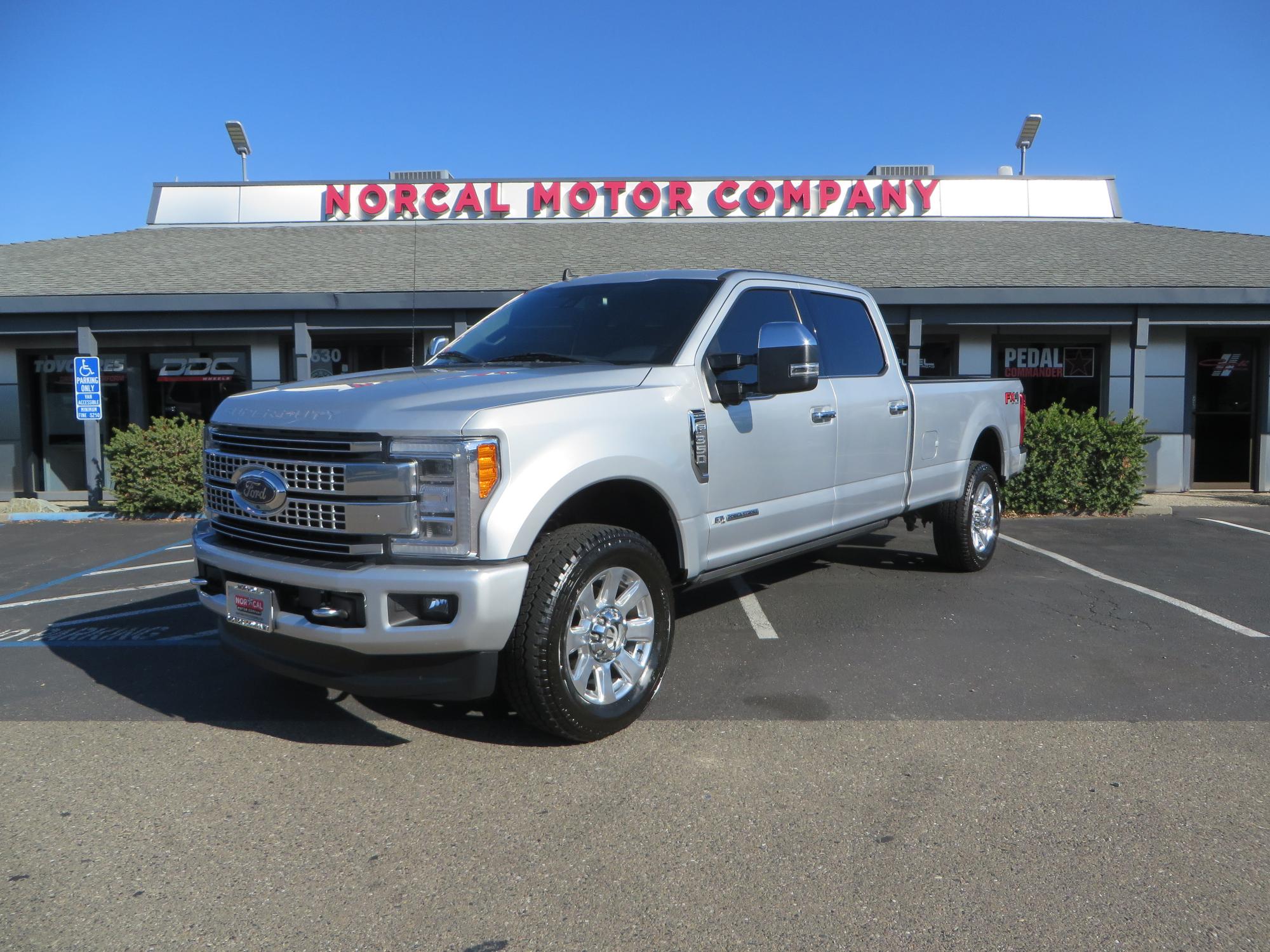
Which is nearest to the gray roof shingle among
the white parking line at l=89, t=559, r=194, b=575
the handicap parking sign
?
the handicap parking sign

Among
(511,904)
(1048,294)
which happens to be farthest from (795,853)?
(1048,294)

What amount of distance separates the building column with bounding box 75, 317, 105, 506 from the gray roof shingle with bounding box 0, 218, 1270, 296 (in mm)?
598

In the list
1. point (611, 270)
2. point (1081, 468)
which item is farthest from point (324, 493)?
point (611, 270)

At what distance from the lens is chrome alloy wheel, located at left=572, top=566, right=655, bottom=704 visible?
3846 millimetres

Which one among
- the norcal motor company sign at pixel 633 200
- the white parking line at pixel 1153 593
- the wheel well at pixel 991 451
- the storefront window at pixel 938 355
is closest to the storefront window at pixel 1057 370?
the storefront window at pixel 938 355

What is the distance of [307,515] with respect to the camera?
370 cm

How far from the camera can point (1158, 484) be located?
14.5m

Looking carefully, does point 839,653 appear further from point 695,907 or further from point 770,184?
point 770,184

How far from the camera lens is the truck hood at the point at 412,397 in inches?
139

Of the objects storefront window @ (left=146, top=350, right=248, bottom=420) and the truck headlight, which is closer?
the truck headlight

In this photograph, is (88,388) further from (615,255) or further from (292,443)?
(292,443)

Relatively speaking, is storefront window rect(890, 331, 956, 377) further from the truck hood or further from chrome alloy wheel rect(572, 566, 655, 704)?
chrome alloy wheel rect(572, 566, 655, 704)

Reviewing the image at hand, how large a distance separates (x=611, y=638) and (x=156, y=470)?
33.4 feet

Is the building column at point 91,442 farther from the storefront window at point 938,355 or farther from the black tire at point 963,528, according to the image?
the storefront window at point 938,355
